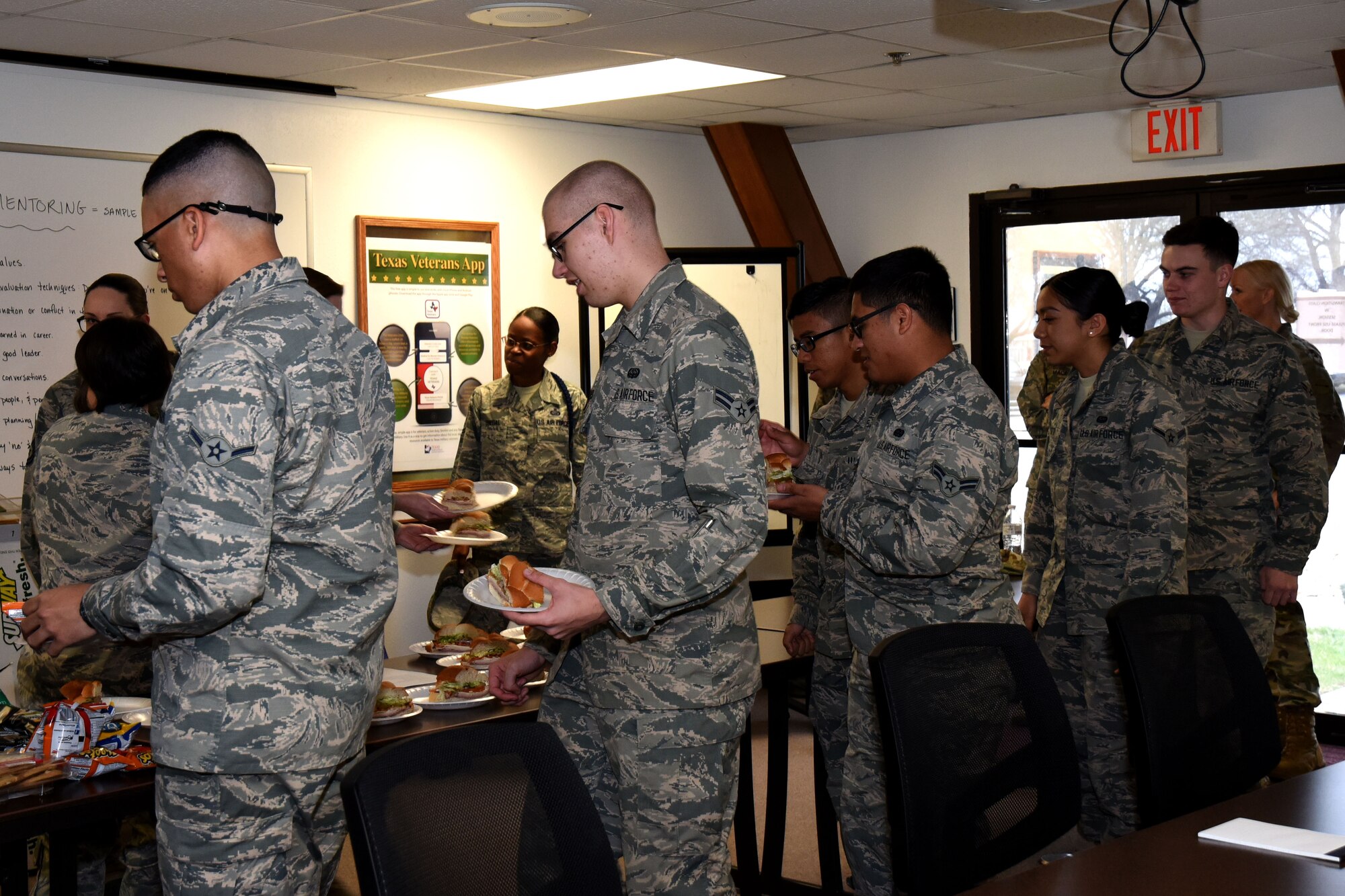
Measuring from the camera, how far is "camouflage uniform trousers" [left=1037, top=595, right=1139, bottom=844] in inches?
141

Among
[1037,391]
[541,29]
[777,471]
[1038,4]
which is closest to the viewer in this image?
[1038,4]

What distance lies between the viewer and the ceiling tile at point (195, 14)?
4109 mm

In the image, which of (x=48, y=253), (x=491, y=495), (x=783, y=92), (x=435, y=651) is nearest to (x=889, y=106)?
(x=783, y=92)

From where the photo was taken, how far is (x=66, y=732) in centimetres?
242

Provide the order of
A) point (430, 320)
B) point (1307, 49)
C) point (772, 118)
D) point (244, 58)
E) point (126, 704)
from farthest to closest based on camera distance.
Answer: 1. point (772, 118)
2. point (430, 320)
3. point (1307, 49)
4. point (244, 58)
5. point (126, 704)

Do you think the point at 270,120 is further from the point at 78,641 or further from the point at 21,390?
the point at 78,641

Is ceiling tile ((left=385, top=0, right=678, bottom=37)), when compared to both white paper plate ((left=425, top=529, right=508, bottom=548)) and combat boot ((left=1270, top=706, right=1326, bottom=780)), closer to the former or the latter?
white paper plate ((left=425, top=529, right=508, bottom=548))

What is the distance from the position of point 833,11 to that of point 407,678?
261cm

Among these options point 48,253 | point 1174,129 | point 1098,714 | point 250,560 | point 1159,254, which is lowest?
point 1098,714

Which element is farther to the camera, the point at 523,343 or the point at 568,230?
the point at 523,343

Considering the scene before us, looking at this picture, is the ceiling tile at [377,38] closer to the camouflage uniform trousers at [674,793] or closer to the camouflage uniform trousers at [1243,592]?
the camouflage uniform trousers at [674,793]

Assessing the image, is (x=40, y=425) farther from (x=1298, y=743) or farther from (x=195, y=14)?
(x=1298, y=743)

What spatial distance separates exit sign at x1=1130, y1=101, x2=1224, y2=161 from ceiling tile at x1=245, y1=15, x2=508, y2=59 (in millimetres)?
3296

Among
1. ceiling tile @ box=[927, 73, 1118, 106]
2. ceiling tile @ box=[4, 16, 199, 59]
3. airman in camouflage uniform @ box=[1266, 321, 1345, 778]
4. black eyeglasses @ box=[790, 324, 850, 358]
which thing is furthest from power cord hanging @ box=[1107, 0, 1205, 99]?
ceiling tile @ box=[4, 16, 199, 59]
